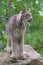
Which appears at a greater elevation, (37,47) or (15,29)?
(15,29)

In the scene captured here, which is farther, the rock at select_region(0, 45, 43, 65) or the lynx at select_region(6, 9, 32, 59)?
the rock at select_region(0, 45, 43, 65)

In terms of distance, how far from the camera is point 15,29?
3.95 metres

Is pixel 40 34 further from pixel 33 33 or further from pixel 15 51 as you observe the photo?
pixel 15 51

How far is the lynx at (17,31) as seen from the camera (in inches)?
150

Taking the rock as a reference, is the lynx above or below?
above

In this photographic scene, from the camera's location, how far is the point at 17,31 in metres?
3.94

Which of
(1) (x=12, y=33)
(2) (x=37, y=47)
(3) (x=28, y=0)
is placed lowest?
(2) (x=37, y=47)

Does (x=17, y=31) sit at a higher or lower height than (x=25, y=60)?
higher

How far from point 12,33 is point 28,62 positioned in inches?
16.8

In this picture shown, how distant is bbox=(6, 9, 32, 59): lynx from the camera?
381cm

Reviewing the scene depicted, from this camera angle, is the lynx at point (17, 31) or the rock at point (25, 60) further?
the rock at point (25, 60)

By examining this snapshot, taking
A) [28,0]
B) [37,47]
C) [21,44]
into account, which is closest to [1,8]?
[28,0]

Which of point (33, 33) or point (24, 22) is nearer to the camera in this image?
point (24, 22)

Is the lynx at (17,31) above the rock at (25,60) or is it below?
above
